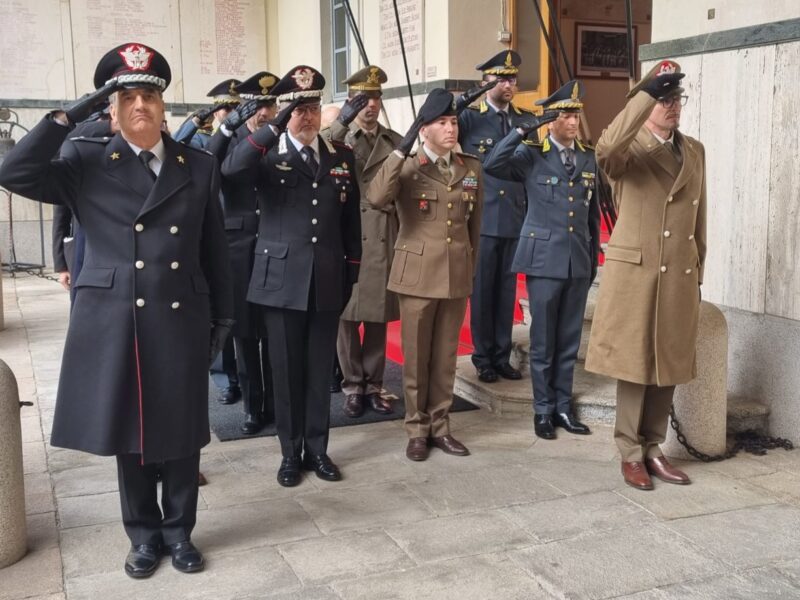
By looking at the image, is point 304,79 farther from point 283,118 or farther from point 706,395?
point 706,395

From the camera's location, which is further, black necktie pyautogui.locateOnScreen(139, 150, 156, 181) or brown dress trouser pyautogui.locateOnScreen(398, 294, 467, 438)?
brown dress trouser pyautogui.locateOnScreen(398, 294, 467, 438)

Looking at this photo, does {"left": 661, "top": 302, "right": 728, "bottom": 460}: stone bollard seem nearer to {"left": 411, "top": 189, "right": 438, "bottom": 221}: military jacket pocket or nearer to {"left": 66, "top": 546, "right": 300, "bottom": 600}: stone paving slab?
{"left": 411, "top": 189, "right": 438, "bottom": 221}: military jacket pocket

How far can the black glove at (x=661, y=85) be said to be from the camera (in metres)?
3.79

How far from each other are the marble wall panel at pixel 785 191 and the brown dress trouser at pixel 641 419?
0.92 m

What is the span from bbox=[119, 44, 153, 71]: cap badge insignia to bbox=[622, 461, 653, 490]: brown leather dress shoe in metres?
2.72

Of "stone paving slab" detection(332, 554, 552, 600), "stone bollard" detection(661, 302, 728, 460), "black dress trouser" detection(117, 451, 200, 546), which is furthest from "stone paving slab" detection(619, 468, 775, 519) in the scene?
"black dress trouser" detection(117, 451, 200, 546)

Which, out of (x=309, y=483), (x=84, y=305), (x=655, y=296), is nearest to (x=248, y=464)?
(x=309, y=483)

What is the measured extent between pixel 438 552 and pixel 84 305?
5.19 ft

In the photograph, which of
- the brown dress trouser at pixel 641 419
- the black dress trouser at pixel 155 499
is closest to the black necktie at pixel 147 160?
the black dress trouser at pixel 155 499

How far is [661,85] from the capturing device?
3797 mm

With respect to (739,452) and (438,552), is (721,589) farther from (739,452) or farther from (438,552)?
(739,452)

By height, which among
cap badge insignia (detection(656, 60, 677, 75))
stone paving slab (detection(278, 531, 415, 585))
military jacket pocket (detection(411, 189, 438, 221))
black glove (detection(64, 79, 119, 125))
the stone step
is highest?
cap badge insignia (detection(656, 60, 677, 75))

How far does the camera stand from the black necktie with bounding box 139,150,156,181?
3238mm

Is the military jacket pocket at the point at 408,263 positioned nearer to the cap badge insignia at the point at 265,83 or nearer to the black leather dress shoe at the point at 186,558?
the cap badge insignia at the point at 265,83
